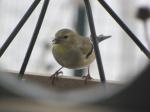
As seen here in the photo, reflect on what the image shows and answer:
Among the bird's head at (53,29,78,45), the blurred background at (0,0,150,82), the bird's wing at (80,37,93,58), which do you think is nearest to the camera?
the bird's wing at (80,37,93,58)

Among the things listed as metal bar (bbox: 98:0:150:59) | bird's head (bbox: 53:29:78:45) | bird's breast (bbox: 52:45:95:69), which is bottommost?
metal bar (bbox: 98:0:150:59)

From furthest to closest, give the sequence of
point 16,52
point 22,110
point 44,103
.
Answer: point 16,52
point 44,103
point 22,110

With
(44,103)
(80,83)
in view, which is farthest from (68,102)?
(80,83)

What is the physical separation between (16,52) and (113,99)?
3.72 meters

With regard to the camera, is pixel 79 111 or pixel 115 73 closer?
pixel 79 111

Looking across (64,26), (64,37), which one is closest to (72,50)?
(64,37)

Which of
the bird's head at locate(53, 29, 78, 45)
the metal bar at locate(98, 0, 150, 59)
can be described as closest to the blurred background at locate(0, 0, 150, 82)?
the bird's head at locate(53, 29, 78, 45)

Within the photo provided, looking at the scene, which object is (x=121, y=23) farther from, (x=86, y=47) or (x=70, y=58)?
(x=70, y=58)

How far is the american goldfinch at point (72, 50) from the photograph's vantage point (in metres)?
3.15

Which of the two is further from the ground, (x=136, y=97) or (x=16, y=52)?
(x=16, y=52)

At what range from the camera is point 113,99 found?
82 cm

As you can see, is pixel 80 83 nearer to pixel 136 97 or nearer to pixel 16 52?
pixel 136 97

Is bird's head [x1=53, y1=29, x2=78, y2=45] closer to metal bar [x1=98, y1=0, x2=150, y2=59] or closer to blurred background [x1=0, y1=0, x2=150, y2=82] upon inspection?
blurred background [x1=0, y1=0, x2=150, y2=82]

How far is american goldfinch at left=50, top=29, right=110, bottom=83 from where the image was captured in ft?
10.3
